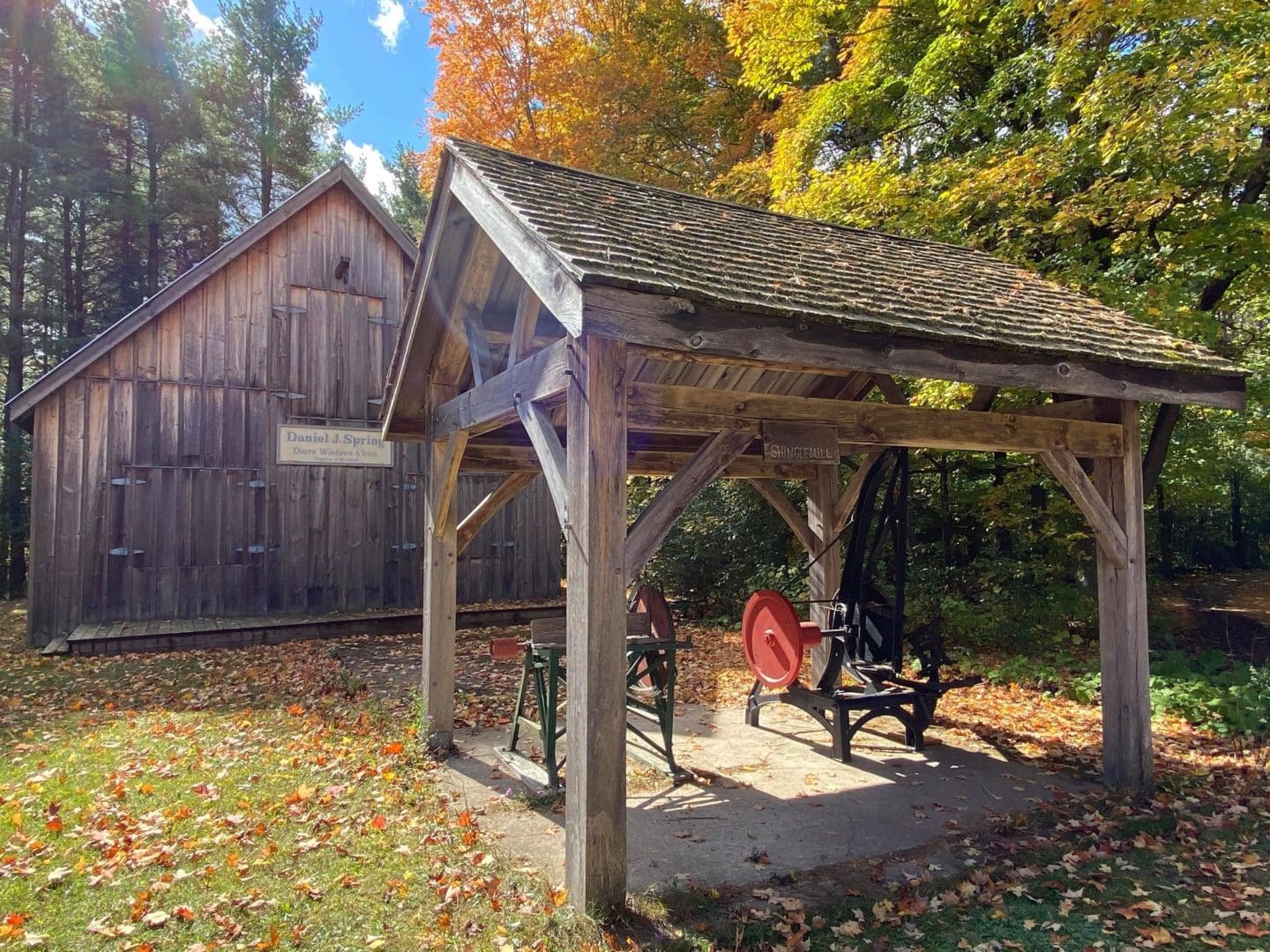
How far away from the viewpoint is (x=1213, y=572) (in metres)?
20.5

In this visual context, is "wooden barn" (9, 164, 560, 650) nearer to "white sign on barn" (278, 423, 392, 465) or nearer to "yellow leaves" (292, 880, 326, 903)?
"white sign on barn" (278, 423, 392, 465)

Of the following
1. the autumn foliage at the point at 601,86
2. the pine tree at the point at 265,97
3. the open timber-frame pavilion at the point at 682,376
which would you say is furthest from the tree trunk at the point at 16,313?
the open timber-frame pavilion at the point at 682,376

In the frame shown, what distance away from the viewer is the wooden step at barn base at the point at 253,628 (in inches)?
420

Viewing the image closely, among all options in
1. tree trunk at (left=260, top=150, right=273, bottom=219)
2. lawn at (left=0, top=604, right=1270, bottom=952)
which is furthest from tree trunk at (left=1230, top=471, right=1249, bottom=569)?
tree trunk at (left=260, top=150, right=273, bottom=219)

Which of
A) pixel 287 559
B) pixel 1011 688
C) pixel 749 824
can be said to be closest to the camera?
pixel 749 824

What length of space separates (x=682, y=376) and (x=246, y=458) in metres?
8.74

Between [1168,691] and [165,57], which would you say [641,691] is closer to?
[1168,691]

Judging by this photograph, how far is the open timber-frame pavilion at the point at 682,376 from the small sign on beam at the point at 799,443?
0.09 m

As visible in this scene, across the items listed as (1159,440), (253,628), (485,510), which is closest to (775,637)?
(485,510)

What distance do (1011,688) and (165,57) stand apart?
2630cm

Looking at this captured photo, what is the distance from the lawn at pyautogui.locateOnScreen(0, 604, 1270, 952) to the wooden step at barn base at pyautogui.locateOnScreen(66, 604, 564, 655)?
12.6ft

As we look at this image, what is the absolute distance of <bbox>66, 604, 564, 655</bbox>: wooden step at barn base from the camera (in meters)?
10.7

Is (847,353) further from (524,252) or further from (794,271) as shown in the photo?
(524,252)

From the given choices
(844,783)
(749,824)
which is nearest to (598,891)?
(749,824)
